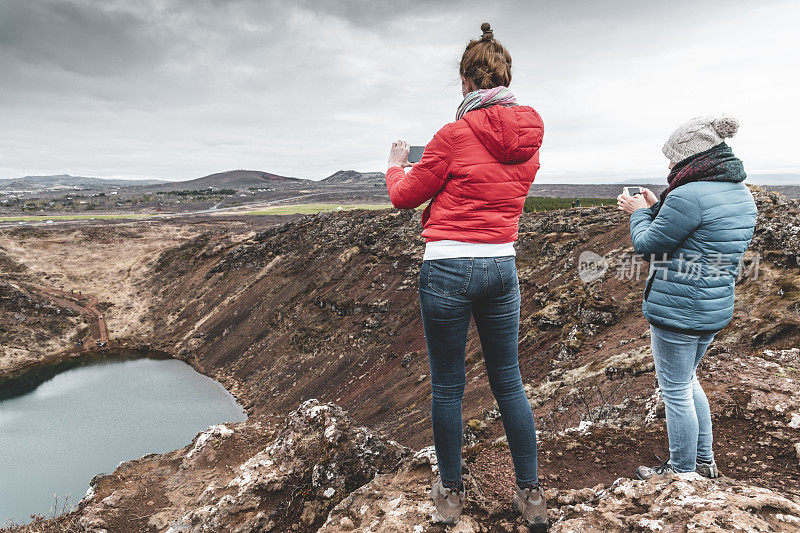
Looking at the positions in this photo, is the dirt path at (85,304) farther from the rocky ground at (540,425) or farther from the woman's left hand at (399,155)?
the woman's left hand at (399,155)

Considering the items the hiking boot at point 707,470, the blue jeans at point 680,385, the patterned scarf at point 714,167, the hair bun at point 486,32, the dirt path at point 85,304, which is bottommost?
the dirt path at point 85,304

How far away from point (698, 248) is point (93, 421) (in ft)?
89.8

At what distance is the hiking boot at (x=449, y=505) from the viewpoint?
2.38 meters

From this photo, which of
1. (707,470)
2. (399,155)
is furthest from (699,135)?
(707,470)

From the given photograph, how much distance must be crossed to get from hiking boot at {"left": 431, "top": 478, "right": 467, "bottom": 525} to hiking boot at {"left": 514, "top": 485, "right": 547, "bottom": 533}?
360mm

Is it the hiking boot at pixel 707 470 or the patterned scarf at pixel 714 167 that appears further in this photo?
the hiking boot at pixel 707 470

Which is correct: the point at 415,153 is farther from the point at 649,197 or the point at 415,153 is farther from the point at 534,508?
the point at 534,508

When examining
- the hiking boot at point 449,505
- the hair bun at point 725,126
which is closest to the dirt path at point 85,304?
the hiking boot at point 449,505

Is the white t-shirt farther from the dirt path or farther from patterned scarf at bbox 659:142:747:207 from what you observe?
the dirt path

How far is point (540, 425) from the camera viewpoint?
5.40m

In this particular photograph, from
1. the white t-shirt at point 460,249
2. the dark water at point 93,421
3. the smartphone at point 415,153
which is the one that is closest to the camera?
the white t-shirt at point 460,249

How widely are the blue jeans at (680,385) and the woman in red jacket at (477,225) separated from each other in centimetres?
114

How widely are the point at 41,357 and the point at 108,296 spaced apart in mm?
7900

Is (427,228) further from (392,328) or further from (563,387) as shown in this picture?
(392,328)
